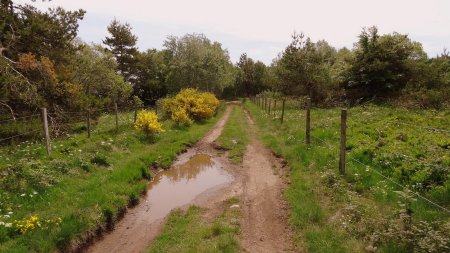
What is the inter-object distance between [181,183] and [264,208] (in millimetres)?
3992

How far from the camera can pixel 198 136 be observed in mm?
19375

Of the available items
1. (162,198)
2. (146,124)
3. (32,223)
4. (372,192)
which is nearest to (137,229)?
(162,198)

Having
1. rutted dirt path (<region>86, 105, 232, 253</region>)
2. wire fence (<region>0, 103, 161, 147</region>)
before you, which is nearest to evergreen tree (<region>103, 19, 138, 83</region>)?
wire fence (<region>0, 103, 161, 147</region>)

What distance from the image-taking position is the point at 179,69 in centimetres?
4491

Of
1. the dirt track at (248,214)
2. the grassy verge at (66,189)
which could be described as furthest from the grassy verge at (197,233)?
the grassy verge at (66,189)

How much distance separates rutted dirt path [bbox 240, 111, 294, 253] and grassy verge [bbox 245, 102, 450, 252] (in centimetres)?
32

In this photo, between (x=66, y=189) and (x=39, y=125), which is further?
(x=39, y=125)

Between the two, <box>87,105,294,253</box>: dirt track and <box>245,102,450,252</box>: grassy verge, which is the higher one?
<box>245,102,450,252</box>: grassy verge

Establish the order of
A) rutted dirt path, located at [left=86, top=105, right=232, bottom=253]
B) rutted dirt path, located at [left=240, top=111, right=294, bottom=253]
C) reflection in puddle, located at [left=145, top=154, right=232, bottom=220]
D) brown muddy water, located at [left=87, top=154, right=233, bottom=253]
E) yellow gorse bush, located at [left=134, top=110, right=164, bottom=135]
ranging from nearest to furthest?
1. rutted dirt path, located at [left=240, top=111, right=294, bottom=253]
2. rutted dirt path, located at [left=86, top=105, right=232, bottom=253]
3. brown muddy water, located at [left=87, top=154, right=233, bottom=253]
4. reflection in puddle, located at [left=145, top=154, right=232, bottom=220]
5. yellow gorse bush, located at [left=134, top=110, right=164, bottom=135]

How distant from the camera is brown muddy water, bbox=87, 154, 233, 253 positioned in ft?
24.7

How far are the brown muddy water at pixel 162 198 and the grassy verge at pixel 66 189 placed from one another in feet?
1.20

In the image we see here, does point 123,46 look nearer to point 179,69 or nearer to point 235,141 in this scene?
point 179,69

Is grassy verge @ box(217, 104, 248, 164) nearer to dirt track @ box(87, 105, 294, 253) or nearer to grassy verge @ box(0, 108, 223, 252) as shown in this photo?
dirt track @ box(87, 105, 294, 253)

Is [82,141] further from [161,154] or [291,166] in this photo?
[291,166]
